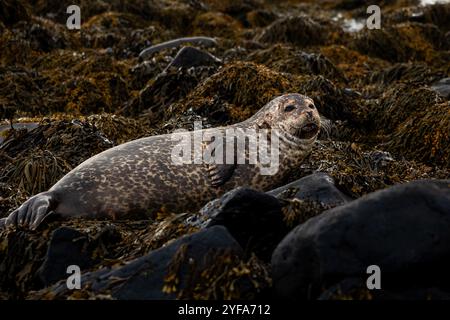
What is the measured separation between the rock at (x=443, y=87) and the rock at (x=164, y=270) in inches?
197

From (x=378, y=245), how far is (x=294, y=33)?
963 cm

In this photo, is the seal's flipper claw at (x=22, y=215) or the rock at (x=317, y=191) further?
the seal's flipper claw at (x=22, y=215)

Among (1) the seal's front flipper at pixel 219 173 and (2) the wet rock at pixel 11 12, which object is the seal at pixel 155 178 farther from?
(2) the wet rock at pixel 11 12

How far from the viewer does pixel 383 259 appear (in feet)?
10.8

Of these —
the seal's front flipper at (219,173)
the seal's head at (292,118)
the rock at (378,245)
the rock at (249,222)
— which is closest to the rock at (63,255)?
the rock at (249,222)

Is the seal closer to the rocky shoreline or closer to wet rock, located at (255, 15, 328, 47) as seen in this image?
the rocky shoreline

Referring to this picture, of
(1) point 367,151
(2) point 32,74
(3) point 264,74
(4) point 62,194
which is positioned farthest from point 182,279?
(2) point 32,74

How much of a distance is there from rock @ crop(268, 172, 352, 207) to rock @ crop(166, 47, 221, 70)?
4.54m

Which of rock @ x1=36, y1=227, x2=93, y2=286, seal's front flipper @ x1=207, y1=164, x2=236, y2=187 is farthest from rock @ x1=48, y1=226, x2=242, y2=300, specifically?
seal's front flipper @ x1=207, y1=164, x2=236, y2=187

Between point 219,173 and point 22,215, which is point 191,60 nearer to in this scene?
point 219,173

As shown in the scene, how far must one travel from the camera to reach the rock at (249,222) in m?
3.95

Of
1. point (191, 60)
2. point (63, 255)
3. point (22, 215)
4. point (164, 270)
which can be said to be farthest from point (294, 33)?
point (164, 270)
